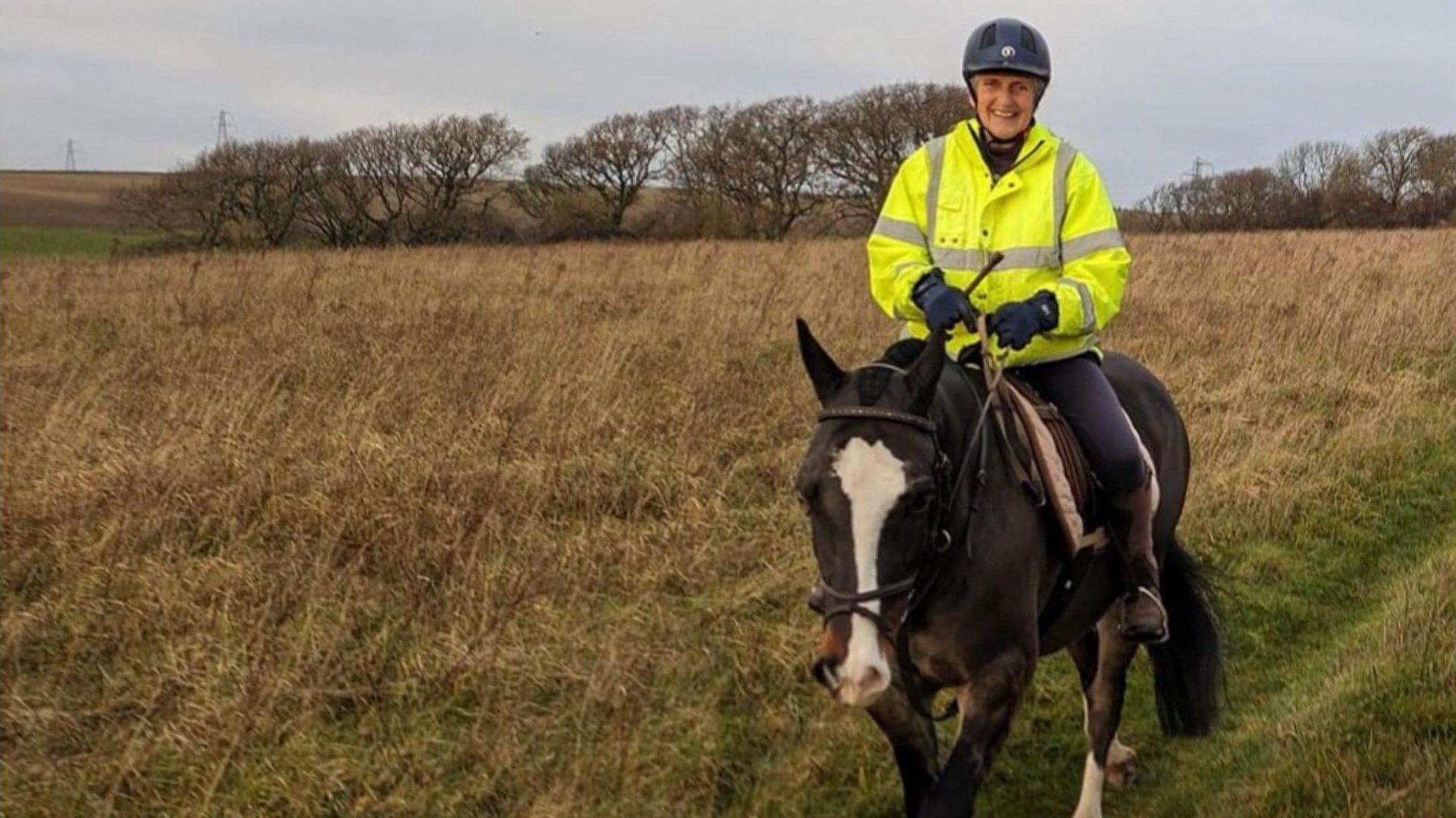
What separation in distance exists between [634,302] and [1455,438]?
8401mm

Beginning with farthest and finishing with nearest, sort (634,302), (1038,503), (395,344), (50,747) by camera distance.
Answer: (634,302), (395,344), (50,747), (1038,503)

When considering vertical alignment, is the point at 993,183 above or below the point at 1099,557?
above

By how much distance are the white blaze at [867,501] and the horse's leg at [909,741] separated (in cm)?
66

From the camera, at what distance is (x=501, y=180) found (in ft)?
138

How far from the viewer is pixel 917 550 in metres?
2.62

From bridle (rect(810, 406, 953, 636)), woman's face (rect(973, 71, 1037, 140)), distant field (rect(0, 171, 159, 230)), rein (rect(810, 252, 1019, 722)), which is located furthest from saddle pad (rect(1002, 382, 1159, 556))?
distant field (rect(0, 171, 159, 230))

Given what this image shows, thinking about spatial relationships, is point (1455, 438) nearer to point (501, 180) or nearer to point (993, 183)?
point (993, 183)

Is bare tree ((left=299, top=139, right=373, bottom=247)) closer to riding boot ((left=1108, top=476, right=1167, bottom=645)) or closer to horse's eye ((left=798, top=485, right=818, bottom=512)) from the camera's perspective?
riding boot ((left=1108, top=476, right=1167, bottom=645))

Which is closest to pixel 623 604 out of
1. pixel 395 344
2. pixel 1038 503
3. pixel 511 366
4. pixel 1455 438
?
pixel 1038 503

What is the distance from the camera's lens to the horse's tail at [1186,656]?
435cm

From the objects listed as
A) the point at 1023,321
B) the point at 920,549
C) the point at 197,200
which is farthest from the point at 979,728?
the point at 197,200

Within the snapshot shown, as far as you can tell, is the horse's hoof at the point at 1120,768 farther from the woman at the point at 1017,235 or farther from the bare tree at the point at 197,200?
the bare tree at the point at 197,200

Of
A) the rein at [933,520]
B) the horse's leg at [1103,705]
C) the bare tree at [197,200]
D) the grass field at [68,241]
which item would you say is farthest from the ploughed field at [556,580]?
the bare tree at [197,200]

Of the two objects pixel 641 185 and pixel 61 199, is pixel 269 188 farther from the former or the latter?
pixel 61 199
